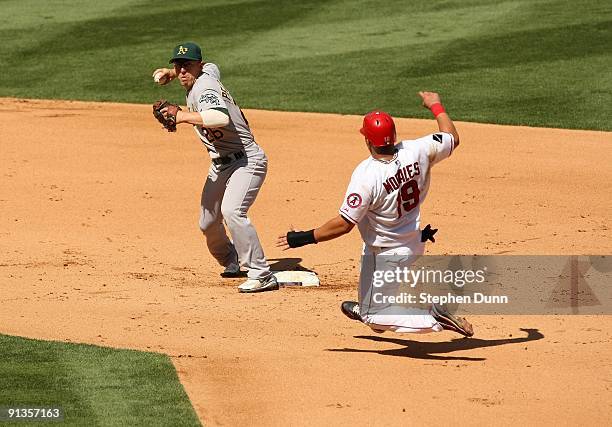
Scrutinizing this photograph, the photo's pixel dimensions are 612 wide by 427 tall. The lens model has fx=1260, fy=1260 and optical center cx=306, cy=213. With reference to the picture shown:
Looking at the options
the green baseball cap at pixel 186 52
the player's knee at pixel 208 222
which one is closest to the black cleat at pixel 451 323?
the player's knee at pixel 208 222

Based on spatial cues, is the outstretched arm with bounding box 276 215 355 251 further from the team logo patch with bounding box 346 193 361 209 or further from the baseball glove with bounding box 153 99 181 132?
the baseball glove with bounding box 153 99 181 132

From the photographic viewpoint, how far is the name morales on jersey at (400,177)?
350 inches

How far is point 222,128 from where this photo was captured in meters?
11.2

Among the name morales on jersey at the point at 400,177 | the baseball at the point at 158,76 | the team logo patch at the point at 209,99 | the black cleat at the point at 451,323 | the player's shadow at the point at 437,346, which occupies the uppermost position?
the baseball at the point at 158,76

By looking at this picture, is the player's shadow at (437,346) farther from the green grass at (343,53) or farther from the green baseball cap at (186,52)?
the green grass at (343,53)

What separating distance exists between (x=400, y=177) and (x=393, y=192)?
4.6 inches

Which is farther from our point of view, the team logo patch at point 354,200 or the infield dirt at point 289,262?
the team logo patch at point 354,200

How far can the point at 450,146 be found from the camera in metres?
9.30

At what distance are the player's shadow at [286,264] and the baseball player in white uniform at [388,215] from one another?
2684 mm

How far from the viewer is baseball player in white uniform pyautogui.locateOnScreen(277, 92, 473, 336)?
8875 mm

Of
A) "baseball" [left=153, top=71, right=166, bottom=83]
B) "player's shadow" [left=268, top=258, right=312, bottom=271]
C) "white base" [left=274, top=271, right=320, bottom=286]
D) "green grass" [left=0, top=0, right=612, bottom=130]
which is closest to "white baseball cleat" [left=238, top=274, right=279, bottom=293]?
"white base" [left=274, top=271, right=320, bottom=286]

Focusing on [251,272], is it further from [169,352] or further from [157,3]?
[157,3]

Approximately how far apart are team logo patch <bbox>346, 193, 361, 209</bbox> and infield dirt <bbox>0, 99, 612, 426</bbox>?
3.69ft

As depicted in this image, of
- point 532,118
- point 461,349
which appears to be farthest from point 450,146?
point 532,118
